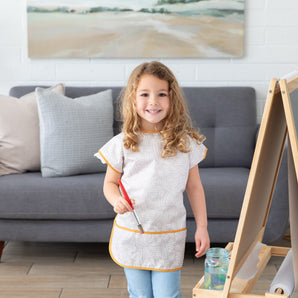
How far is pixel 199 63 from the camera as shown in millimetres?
3273

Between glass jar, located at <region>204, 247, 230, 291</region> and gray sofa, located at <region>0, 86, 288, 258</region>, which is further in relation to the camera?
gray sofa, located at <region>0, 86, 288, 258</region>

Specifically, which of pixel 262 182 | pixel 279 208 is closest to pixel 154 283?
pixel 262 182

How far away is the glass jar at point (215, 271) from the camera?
55.4 inches

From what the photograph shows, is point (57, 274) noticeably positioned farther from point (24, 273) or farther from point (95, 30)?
→ point (95, 30)

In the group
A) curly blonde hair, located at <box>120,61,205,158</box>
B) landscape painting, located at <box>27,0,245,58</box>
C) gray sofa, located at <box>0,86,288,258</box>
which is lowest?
gray sofa, located at <box>0,86,288,258</box>

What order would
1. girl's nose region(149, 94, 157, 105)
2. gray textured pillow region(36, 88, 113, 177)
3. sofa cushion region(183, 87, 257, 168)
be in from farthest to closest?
sofa cushion region(183, 87, 257, 168) → gray textured pillow region(36, 88, 113, 177) → girl's nose region(149, 94, 157, 105)

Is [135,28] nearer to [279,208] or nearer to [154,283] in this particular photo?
[279,208]

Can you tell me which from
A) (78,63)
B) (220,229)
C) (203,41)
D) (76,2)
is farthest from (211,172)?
(76,2)

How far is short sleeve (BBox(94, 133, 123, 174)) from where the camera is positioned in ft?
5.09

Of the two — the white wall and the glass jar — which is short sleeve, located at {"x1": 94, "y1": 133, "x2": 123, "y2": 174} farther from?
the white wall

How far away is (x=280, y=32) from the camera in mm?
3258

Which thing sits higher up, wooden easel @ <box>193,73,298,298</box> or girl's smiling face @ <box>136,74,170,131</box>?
girl's smiling face @ <box>136,74,170,131</box>

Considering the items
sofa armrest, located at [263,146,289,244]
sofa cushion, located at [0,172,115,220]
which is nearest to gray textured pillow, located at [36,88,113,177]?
sofa cushion, located at [0,172,115,220]

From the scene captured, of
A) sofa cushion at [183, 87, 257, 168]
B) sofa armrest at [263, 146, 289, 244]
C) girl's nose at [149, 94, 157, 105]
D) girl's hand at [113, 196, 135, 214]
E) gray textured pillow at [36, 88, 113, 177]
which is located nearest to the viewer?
girl's hand at [113, 196, 135, 214]
